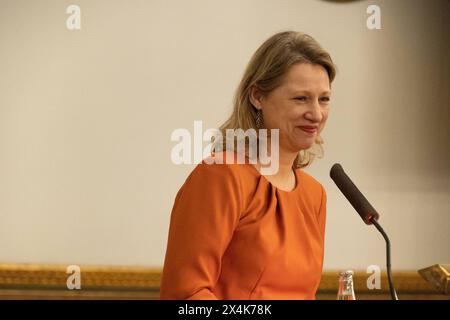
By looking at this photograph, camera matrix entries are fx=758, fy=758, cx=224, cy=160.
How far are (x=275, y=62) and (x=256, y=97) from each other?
→ 0.10 m

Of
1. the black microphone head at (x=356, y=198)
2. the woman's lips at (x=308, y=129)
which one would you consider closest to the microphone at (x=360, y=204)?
the black microphone head at (x=356, y=198)

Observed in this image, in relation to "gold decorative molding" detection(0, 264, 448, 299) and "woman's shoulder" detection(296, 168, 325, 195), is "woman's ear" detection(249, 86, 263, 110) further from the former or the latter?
"gold decorative molding" detection(0, 264, 448, 299)

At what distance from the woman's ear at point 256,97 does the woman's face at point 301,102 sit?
43mm

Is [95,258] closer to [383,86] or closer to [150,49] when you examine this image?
[150,49]

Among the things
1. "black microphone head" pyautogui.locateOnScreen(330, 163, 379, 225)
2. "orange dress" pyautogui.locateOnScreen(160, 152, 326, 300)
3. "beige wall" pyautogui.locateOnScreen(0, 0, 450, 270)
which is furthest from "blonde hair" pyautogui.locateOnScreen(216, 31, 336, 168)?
"beige wall" pyautogui.locateOnScreen(0, 0, 450, 270)

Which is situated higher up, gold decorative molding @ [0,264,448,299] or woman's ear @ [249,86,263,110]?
woman's ear @ [249,86,263,110]

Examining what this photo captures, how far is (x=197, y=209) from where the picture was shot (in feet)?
4.54

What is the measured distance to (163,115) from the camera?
8.84 feet

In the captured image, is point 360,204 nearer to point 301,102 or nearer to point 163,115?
point 301,102

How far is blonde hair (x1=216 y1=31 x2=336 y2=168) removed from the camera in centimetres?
150

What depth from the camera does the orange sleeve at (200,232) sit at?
4.39 ft

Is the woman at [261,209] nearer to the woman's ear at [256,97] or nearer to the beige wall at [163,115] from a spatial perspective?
the woman's ear at [256,97]

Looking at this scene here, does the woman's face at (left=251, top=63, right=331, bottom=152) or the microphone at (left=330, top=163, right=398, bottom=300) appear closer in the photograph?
the microphone at (left=330, top=163, right=398, bottom=300)

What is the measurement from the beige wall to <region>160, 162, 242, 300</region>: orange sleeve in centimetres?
126
